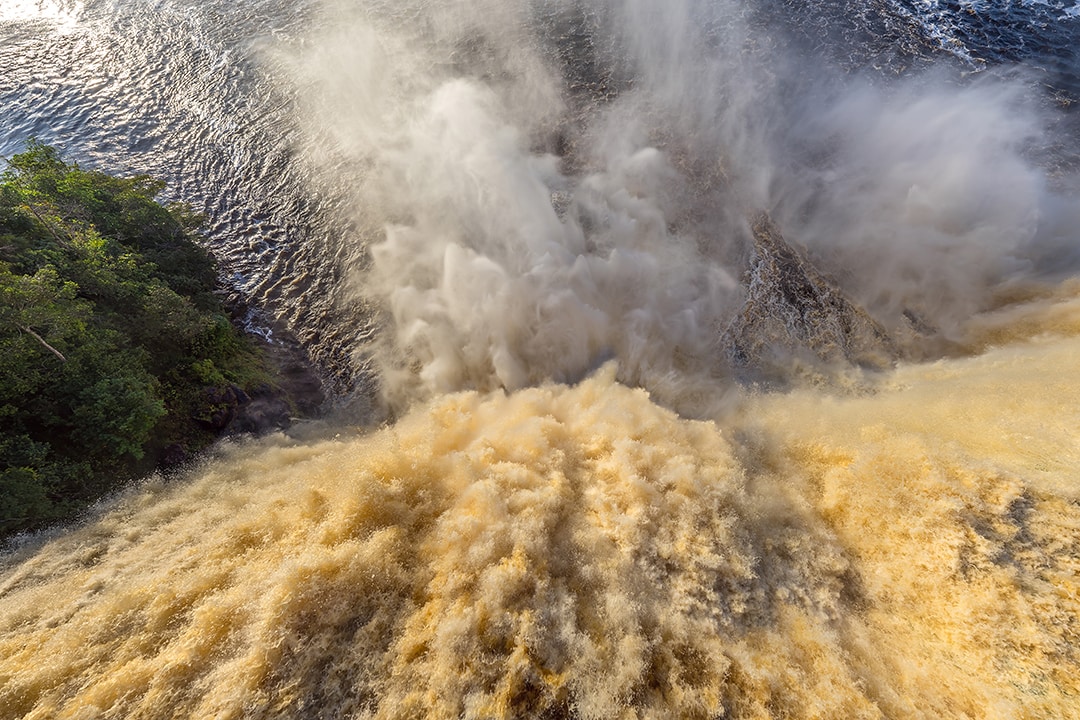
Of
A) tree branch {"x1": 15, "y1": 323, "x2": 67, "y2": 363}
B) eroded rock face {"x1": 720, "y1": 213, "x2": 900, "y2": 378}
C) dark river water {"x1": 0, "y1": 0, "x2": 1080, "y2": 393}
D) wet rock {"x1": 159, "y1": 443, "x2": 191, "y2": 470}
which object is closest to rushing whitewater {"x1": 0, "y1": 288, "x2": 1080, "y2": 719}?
wet rock {"x1": 159, "y1": 443, "x2": 191, "y2": 470}

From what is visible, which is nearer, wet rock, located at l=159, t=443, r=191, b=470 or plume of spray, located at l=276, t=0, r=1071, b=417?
wet rock, located at l=159, t=443, r=191, b=470

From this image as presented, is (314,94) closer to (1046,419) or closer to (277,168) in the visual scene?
(277,168)

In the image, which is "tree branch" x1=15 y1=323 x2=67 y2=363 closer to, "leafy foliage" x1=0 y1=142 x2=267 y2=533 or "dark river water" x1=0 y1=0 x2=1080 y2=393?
"leafy foliage" x1=0 y1=142 x2=267 y2=533

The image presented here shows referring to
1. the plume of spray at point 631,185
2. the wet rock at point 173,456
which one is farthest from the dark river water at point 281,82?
the wet rock at point 173,456

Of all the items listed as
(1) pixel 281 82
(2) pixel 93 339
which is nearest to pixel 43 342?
(2) pixel 93 339

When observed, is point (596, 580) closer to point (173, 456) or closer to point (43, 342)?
point (173, 456)

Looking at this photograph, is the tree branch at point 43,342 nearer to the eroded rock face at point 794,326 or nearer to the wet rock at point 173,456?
the wet rock at point 173,456
